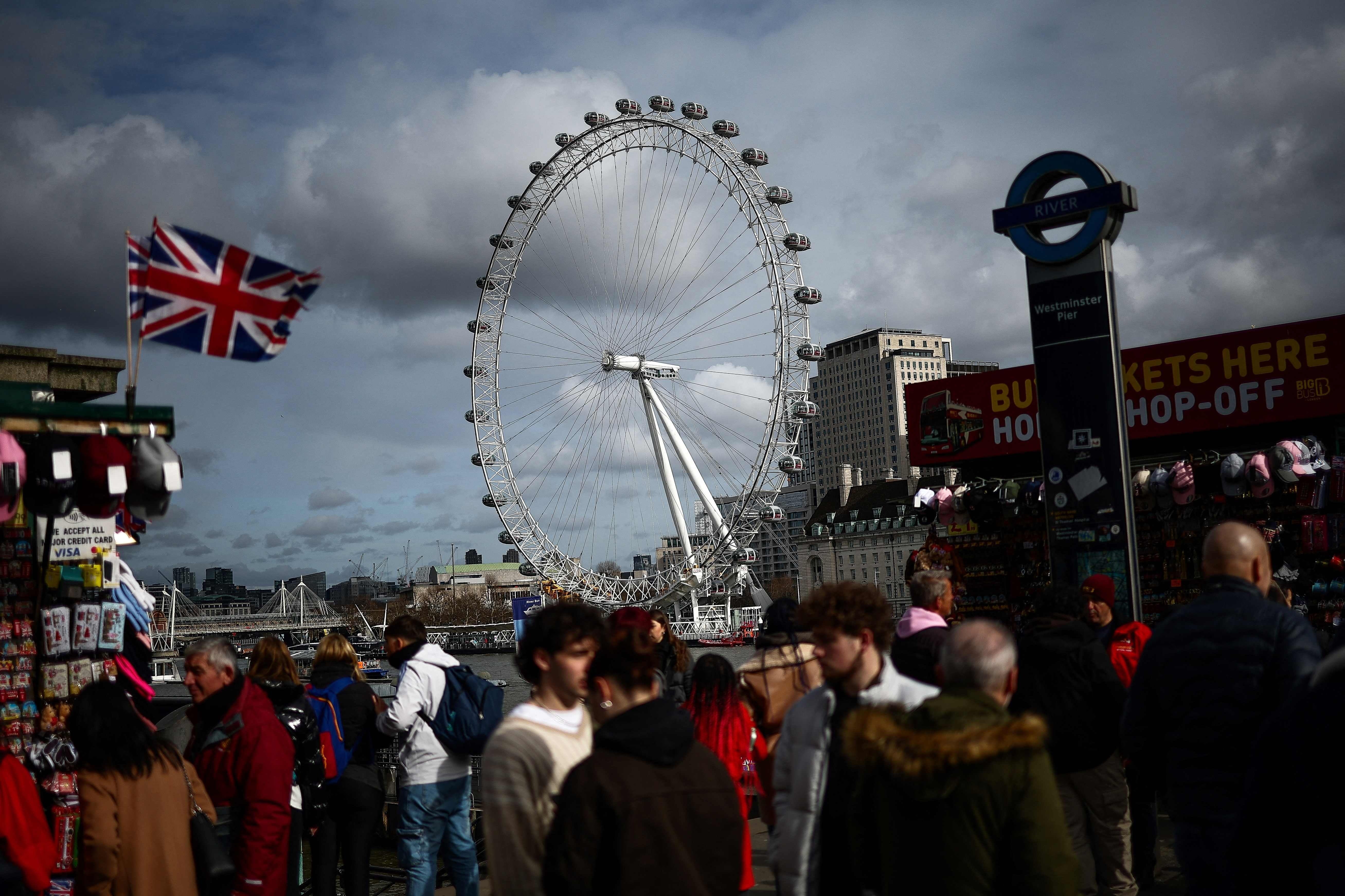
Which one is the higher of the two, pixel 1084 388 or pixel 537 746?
pixel 1084 388

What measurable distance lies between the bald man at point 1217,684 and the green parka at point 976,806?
1.40 meters

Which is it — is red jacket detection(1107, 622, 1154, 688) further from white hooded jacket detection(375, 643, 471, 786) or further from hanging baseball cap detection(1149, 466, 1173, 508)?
hanging baseball cap detection(1149, 466, 1173, 508)

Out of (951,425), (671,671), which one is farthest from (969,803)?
(951,425)

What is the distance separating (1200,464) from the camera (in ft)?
47.0

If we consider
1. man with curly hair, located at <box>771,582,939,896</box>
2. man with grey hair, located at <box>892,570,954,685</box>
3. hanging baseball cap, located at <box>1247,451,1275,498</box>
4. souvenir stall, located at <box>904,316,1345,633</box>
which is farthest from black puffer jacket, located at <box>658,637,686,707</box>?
hanging baseball cap, located at <box>1247,451,1275,498</box>

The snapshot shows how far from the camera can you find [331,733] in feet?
21.8

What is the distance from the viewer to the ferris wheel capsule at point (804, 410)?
39906 millimetres

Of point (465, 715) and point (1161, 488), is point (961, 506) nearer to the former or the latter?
Result: point (1161, 488)

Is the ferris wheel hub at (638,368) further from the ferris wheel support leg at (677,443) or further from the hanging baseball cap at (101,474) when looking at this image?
the hanging baseball cap at (101,474)

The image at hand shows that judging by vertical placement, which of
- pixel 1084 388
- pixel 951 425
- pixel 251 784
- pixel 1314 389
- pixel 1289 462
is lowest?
pixel 251 784

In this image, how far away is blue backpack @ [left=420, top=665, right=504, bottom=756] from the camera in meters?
6.25

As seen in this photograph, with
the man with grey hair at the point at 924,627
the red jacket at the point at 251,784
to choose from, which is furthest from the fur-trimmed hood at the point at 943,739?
the red jacket at the point at 251,784

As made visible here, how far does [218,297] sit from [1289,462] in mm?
11893

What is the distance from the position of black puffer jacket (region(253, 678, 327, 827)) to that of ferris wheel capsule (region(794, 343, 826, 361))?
33.1 metres
